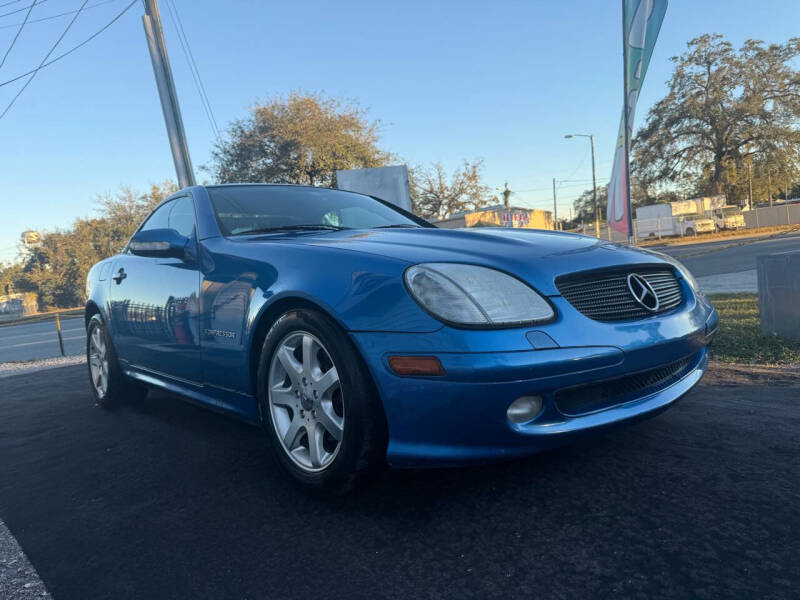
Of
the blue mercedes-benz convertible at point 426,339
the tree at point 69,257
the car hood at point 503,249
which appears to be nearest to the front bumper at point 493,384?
the blue mercedes-benz convertible at point 426,339

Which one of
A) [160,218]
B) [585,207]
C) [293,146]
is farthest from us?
[585,207]

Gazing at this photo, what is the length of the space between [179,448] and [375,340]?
1697mm

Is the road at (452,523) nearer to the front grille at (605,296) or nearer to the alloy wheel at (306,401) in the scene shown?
the alloy wheel at (306,401)

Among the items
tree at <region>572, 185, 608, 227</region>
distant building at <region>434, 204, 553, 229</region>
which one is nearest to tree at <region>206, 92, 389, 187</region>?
distant building at <region>434, 204, 553, 229</region>

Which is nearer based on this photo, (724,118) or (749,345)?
(749,345)

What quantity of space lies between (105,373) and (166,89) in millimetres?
7284

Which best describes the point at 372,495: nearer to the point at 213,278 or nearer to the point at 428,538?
the point at 428,538

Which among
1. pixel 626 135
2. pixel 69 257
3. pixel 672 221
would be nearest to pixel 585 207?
pixel 672 221

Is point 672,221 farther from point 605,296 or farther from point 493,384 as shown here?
point 493,384

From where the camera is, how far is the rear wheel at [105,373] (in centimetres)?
391

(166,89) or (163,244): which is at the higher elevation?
(166,89)

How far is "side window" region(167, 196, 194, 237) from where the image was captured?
3.13m

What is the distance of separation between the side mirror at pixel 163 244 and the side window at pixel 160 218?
23.3 inches

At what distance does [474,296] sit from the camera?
1920mm
